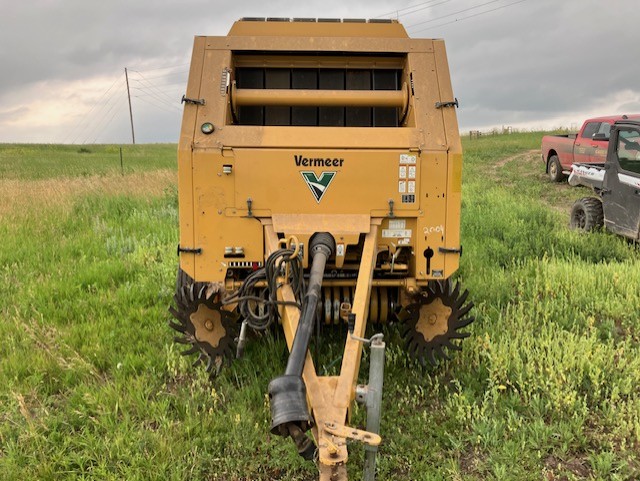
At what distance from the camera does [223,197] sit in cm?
377

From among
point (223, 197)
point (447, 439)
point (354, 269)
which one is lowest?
point (447, 439)

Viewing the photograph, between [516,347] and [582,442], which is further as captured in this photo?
[516,347]

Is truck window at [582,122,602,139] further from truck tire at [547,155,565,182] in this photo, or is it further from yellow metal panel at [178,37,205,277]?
yellow metal panel at [178,37,205,277]

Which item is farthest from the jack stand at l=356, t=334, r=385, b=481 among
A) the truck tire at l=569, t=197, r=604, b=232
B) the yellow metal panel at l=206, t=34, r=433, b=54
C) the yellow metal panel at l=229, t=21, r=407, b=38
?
the truck tire at l=569, t=197, r=604, b=232

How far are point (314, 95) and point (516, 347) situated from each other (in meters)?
2.43

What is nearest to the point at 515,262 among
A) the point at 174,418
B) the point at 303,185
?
the point at 303,185

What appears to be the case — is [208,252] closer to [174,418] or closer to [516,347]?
[174,418]

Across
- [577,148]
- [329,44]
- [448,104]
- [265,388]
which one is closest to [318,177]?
[448,104]

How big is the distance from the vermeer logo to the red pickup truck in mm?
10470

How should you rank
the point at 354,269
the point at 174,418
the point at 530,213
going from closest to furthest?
1. the point at 174,418
2. the point at 354,269
3. the point at 530,213

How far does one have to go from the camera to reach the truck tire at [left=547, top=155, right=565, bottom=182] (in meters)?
15.7

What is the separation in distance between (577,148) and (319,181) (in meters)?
12.7

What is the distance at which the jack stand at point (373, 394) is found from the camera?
241 cm

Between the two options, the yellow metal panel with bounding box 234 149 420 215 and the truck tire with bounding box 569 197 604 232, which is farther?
the truck tire with bounding box 569 197 604 232
